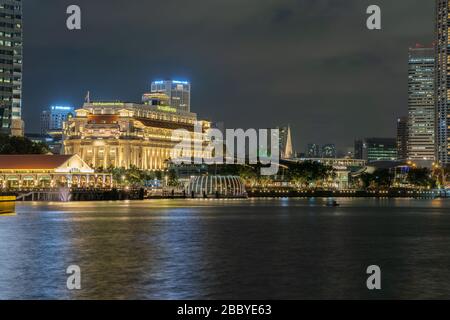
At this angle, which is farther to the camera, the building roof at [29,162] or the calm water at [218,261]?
the building roof at [29,162]

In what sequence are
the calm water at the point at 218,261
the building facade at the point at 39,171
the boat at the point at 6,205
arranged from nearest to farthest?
the calm water at the point at 218,261 → the boat at the point at 6,205 → the building facade at the point at 39,171

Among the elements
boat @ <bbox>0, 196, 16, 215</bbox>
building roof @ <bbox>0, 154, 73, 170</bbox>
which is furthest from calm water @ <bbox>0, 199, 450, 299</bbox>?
building roof @ <bbox>0, 154, 73, 170</bbox>

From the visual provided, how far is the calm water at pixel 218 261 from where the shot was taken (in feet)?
114

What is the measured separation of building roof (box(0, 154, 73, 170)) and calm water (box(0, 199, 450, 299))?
9349cm

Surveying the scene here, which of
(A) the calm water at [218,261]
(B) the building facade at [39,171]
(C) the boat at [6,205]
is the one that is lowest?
(A) the calm water at [218,261]

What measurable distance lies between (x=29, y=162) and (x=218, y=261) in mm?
128553

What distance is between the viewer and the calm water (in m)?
34.8

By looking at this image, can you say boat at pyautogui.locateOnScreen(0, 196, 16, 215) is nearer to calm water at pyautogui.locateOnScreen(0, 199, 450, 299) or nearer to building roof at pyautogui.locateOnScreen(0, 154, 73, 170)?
calm water at pyautogui.locateOnScreen(0, 199, 450, 299)

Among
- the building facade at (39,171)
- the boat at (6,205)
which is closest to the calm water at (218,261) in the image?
the boat at (6,205)

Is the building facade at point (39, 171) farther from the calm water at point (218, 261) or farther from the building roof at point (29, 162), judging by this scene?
the calm water at point (218, 261)

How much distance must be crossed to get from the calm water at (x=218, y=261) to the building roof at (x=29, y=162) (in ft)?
307
